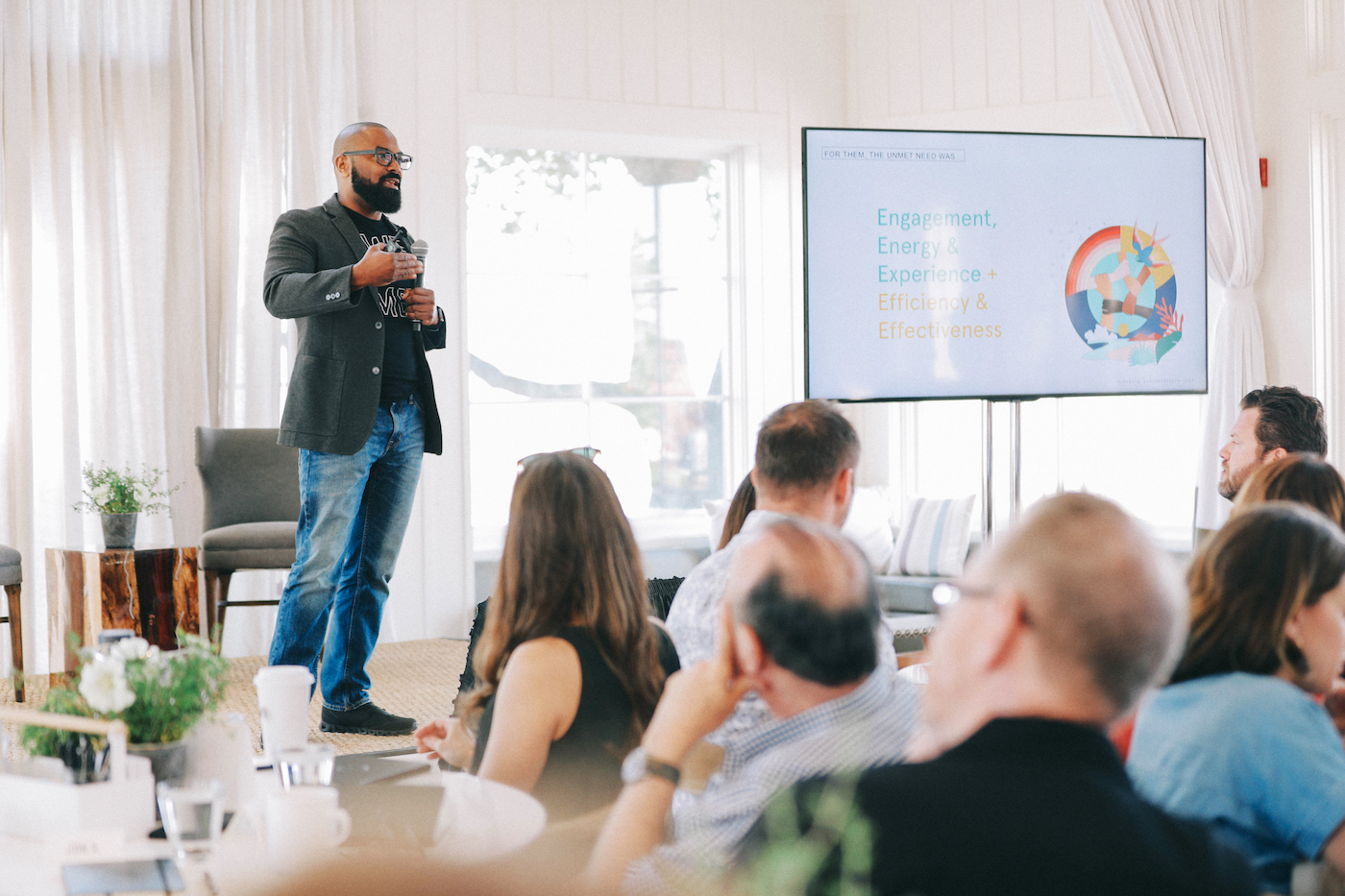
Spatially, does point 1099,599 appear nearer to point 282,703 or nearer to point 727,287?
point 282,703

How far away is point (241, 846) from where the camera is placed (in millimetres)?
1335

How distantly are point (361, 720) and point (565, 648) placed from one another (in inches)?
81.2

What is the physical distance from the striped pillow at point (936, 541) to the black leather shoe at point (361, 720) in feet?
7.30

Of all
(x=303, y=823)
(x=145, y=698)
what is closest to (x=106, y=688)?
(x=145, y=698)

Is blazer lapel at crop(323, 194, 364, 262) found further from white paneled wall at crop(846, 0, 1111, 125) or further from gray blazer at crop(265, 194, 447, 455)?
white paneled wall at crop(846, 0, 1111, 125)

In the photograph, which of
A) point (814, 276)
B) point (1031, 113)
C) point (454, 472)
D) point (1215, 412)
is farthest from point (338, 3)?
point (1215, 412)

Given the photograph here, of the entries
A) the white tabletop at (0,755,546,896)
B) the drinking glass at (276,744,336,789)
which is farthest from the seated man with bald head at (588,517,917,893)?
the drinking glass at (276,744,336,789)

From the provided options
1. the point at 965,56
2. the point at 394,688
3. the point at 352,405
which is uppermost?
the point at 965,56

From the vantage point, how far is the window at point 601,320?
557cm

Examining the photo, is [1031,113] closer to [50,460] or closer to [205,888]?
[50,460]

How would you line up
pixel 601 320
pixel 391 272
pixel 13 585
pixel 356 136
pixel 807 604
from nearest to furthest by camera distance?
1. pixel 807 604
2. pixel 391 272
3. pixel 356 136
4. pixel 13 585
5. pixel 601 320

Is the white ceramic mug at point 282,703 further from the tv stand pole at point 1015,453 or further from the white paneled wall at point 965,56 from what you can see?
the white paneled wall at point 965,56

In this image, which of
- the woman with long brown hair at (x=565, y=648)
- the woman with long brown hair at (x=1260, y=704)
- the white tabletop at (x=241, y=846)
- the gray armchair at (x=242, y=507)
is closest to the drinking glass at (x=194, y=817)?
the white tabletop at (x=241, y=846)

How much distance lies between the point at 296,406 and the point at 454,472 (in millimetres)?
2018
